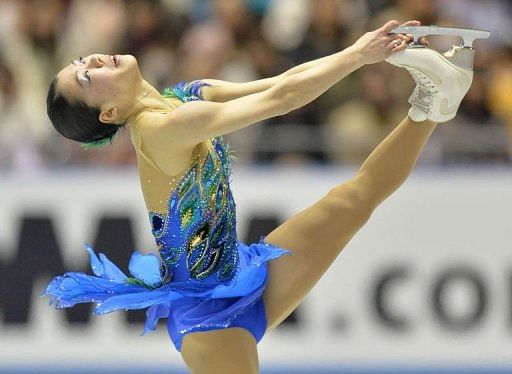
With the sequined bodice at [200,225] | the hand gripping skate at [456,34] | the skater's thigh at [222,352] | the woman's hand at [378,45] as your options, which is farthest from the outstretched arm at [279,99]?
the skater's thigh at [222,352]

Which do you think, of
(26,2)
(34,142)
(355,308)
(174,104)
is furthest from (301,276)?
(26,2)

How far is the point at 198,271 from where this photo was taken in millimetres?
4402

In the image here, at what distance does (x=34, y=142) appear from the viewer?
6801mm

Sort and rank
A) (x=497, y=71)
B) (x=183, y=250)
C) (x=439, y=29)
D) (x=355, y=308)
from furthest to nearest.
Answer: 1. (x=497, y=71)
2. (x=355, y=308)
3. (x=183, y=250)
4. (x=439, y=29)

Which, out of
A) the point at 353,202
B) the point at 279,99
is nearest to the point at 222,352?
the point at 353,202

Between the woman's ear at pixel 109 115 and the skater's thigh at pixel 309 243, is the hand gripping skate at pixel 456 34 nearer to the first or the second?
the skater's thigh at pixel 309 243

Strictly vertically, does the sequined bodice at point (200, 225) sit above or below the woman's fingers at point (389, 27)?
below

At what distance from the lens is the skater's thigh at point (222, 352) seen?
13.7 feet

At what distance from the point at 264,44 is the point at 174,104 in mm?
3097

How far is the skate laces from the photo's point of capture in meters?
4.45

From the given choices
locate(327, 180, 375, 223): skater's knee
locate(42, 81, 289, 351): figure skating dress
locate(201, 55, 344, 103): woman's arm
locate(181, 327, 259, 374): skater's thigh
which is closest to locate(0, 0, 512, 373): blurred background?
locate(201, 55, 344, 103): woman's arm

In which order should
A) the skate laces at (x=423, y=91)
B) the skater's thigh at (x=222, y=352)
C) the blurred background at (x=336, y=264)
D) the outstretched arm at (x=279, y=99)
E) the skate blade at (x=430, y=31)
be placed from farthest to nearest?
the blurred background at (x=336, y=264), the skate laces at (x=423, y=91), the skater's thigh at (x=222, y=352), the skate blade at (x=430, y=31), the outstretched arm at (x=279, y=99)

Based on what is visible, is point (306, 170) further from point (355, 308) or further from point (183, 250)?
point (183, 250)

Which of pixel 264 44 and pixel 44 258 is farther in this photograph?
pixel 264 44
